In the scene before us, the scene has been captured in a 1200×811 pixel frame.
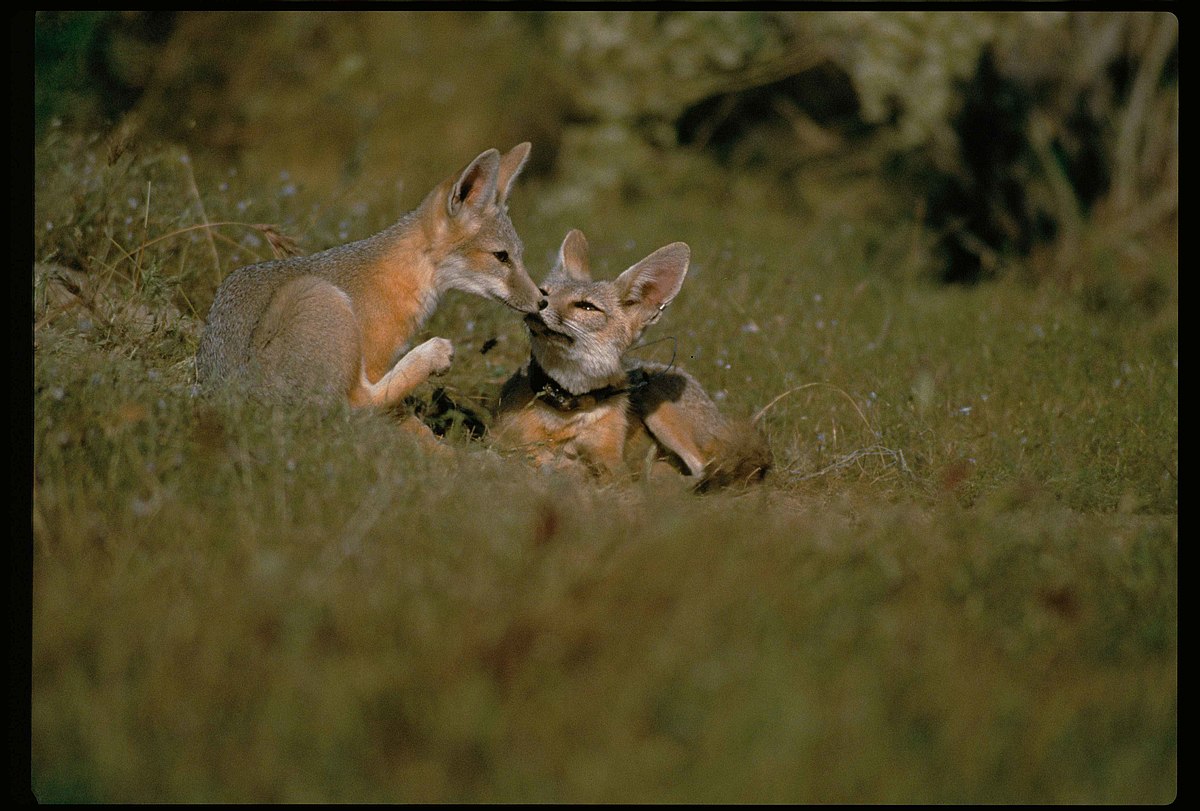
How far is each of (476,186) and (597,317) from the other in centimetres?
95

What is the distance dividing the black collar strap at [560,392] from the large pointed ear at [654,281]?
43 cm

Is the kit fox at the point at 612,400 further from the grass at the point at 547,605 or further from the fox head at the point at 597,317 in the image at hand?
the grass at the point at 547,605

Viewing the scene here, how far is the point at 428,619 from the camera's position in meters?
3.22

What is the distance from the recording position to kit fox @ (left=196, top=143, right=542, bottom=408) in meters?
5.31

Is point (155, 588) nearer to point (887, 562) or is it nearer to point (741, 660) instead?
point (741, 660)

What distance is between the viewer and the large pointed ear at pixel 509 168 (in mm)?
6410

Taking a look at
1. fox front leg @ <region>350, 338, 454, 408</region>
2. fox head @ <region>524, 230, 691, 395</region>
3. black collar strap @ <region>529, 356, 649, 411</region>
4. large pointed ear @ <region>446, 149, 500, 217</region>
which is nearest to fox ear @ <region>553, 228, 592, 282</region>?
fox head @ <region>524, 230, 691, 395</region>

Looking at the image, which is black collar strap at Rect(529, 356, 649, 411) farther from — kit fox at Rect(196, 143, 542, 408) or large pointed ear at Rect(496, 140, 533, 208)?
large pointed ear at Rect(496, 140, 533, 208)

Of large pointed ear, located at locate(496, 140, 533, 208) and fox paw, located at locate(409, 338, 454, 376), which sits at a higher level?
large pointed ear, located at locate(496, 140, 533, 208)

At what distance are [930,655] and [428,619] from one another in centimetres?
144

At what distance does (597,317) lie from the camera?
19.4ft

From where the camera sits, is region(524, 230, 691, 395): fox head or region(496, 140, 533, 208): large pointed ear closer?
region(524, 230, 691, 395): fox head

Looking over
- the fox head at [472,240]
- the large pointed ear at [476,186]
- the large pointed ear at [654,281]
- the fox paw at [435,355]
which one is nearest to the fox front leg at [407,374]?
the fox paw at [435,355]

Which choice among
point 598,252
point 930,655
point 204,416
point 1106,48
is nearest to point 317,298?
point 204,416
